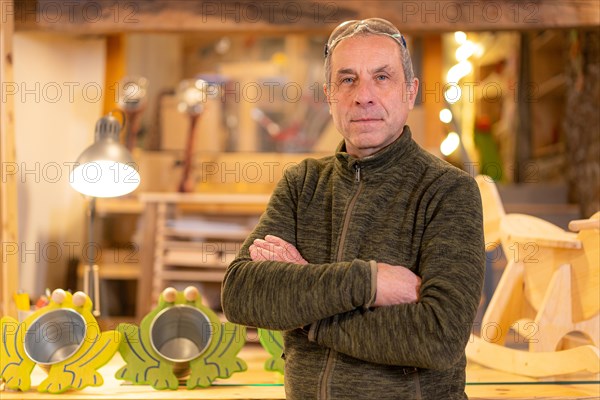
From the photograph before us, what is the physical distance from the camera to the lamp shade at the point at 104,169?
1.99 metres

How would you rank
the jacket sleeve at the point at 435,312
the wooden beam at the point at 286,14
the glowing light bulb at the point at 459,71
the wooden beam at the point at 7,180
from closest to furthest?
the jacket sleeve at the point at 435,312, the wooden beam at the point at 7,180, the wooden beam at the point at 286,14, the glowing light bulb at the point at 459,71

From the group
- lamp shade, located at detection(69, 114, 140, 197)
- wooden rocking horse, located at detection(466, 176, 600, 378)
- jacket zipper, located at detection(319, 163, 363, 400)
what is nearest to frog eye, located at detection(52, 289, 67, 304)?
lamp shade, located at detection(69, 114, 140, 197)

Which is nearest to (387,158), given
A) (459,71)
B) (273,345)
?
(273,345)

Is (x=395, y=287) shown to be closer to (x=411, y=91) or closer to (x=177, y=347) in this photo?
(x=411, y=91)

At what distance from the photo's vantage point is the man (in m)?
1.23

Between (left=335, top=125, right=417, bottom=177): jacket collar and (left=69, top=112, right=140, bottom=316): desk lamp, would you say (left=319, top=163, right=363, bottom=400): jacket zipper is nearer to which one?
(left=335, top=125, right=417, bottom=177): jacket collar

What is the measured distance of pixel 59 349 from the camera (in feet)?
6.23

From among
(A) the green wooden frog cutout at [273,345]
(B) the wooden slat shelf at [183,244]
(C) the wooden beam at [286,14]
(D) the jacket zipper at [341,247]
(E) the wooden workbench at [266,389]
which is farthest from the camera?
(B) the wooden slat shelf at [183,244]

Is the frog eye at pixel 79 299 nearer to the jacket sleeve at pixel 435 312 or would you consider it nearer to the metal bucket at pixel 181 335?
the metal bucket at pixel 181 335

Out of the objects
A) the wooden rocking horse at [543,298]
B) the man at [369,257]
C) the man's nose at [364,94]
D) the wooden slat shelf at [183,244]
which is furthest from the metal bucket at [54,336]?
the wooden slat shelf at [183,244]

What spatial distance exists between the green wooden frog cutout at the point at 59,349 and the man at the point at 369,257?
0.63m

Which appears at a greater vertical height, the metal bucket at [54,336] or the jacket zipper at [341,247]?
the jacket zipper at [341,247]

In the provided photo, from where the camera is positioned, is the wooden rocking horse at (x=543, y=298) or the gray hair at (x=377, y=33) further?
the wooden rocking horse at (x=543, y=298)

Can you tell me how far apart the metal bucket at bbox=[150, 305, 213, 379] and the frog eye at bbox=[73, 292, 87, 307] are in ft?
0.58
